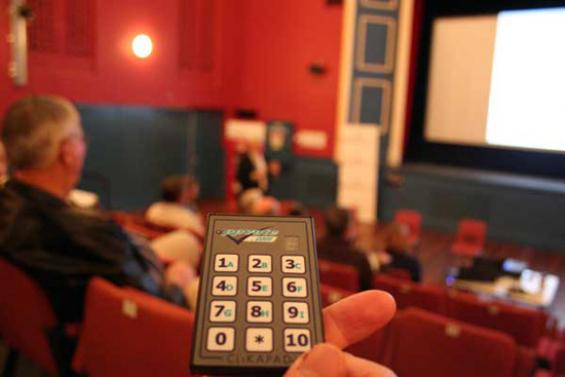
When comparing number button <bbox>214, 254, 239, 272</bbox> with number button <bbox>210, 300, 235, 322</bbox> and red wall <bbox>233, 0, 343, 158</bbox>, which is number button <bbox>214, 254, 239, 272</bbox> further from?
red wall <bbox>233, 0, 343, 158</bbox>

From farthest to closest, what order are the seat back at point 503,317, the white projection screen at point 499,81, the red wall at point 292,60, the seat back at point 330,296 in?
the red wall at point 292,60 < the white projection screen at point 499,81 < the seat back at point 503,317 < the seat back at point 330,296

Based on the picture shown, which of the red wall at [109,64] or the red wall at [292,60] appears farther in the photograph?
the red wall at [292,60]

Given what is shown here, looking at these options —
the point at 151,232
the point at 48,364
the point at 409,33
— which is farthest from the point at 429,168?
the point at 48,364

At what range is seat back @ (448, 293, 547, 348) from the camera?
2.40 m

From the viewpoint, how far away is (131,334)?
137cm

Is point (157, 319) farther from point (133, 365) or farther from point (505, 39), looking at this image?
point (505, 39)

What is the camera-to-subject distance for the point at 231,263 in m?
0.67

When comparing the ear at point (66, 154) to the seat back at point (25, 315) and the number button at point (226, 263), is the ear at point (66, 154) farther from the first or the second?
the number button at point (226, 263)

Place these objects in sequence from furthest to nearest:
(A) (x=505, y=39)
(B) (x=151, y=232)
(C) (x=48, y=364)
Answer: (A) (x=505, y=39), (B) (x=151, y=232), (C) (x=48, y=364)

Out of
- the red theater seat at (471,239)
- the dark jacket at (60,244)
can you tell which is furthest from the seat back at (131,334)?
the red theater seat at (471,239)

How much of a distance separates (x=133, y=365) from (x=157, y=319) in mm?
179

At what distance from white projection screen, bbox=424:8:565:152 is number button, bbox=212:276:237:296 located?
22.8 feet

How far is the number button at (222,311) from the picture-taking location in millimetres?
620

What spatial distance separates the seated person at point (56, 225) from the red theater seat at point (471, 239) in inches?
161
